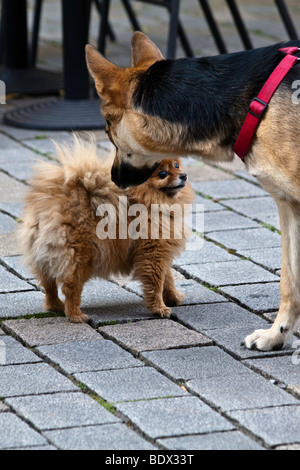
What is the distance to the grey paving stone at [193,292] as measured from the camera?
4.72m

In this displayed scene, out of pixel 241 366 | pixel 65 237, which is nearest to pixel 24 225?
pixel 65 237

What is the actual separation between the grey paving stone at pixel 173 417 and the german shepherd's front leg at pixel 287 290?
66cm

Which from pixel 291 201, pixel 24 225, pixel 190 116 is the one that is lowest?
pixel 24 225

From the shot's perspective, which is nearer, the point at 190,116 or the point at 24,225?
the point at 190,116

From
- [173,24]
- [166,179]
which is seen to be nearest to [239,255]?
[166,179]

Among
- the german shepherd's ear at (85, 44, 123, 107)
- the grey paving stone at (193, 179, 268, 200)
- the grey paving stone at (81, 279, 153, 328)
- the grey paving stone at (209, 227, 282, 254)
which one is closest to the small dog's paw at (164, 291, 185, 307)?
the grey paving stone at (81, 279, 153, 328)

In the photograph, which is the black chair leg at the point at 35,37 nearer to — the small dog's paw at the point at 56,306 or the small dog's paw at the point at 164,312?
the small dog's paw at the point at 56,306

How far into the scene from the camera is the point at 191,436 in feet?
10.6

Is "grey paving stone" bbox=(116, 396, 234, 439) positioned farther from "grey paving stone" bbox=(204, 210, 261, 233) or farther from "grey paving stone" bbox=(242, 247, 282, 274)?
"grey paving stone" bbox=(204, 210, 261, 233)

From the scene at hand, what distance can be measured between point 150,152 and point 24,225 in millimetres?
814

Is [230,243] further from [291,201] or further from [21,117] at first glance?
[21,117]

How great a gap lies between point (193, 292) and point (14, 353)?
4.09 ft

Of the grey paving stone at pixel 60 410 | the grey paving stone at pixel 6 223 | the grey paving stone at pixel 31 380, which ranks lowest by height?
the grey paving stone at pixel 6 223

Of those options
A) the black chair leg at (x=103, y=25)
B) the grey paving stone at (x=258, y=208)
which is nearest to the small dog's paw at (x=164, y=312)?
the grey paving stone at (x=258, y=208)
